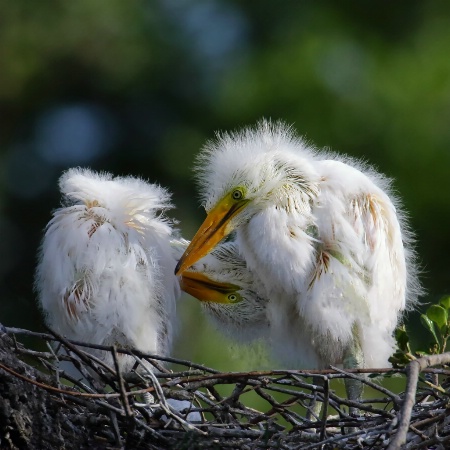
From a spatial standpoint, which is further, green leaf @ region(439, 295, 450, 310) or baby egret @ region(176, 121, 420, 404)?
baby egret @ region(176, 121, 420, 404)

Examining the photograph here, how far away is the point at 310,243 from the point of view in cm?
298

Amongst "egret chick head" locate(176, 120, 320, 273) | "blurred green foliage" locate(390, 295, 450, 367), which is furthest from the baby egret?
"blurred green foliage" locate(390, 295, 450, 367)

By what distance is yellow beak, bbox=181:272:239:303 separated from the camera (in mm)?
3348

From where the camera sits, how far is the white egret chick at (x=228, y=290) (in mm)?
3316

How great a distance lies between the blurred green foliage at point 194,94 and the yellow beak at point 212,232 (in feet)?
4.50

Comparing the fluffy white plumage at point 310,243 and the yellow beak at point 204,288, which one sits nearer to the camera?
the fluffy white plumage at point 310,243

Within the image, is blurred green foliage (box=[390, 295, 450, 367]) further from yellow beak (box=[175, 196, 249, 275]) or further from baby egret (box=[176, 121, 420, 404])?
yellow beak (box=[175, 196, 249, 275])

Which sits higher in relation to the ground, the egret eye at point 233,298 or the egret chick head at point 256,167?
the egret chick head at point 256,167

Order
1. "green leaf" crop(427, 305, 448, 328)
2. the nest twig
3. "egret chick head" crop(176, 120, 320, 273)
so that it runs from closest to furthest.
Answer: the nest twig → "green leaf" crop(427, 305, 448, 328) → "egret chick head" crop(176, 120, 320, 273)

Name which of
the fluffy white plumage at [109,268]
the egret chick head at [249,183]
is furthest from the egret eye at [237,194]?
the fluffy white plumage at [109,268]

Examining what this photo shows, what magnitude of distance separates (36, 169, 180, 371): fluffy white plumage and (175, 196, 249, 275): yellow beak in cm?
10

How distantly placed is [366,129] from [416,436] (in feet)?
10.7

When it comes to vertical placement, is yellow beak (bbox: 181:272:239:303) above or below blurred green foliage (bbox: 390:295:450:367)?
below

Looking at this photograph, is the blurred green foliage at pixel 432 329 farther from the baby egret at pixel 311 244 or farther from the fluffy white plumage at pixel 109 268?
the fluffy white plumage at pixel 109 268
